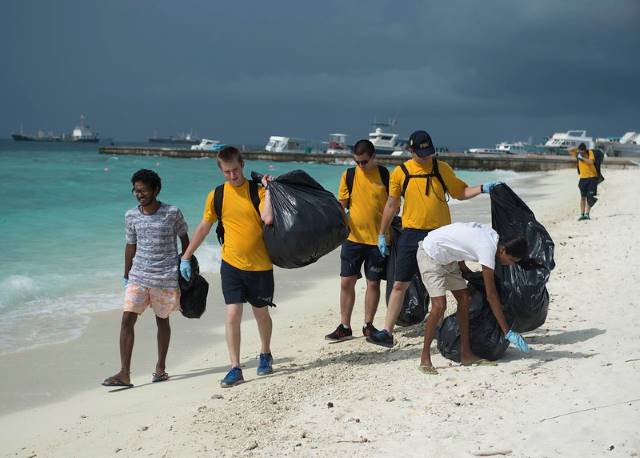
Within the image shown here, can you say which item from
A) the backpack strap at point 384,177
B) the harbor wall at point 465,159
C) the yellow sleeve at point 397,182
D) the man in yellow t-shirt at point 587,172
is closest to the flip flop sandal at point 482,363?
the yellow sleeve at point 397,182

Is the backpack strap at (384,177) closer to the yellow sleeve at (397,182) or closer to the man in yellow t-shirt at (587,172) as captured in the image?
the yellow sleeve at (397,182)

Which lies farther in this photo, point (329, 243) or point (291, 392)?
point (329, 243)

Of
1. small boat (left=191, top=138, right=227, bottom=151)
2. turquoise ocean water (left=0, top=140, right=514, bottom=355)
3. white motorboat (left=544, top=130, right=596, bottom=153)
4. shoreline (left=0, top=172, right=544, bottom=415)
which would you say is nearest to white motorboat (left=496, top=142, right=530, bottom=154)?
white motorboat (left=544, top=130, right=596, bottom=153)

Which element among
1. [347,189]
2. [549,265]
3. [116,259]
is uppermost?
[347,189]

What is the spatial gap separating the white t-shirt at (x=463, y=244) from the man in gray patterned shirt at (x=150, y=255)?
1607 mm

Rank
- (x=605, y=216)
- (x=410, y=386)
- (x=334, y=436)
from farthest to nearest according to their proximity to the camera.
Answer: (x=605, y=216) → (x=410, y=386) → (x=334, y=436)

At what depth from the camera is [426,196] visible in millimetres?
4770

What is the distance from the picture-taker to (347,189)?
5.35 m

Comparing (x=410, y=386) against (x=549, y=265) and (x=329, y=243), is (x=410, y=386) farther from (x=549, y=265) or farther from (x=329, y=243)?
(x=549, y=265)

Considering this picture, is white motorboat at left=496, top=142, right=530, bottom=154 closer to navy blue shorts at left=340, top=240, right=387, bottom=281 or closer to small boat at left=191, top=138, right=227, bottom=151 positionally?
small boat at left=191, top=138, right=227, bottom=151

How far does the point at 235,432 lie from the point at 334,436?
1.73 feet

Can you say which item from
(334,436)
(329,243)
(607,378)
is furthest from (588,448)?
(329,243)

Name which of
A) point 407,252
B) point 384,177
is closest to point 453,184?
point 407,252

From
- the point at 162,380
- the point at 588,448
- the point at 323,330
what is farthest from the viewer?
the point at 323,330
